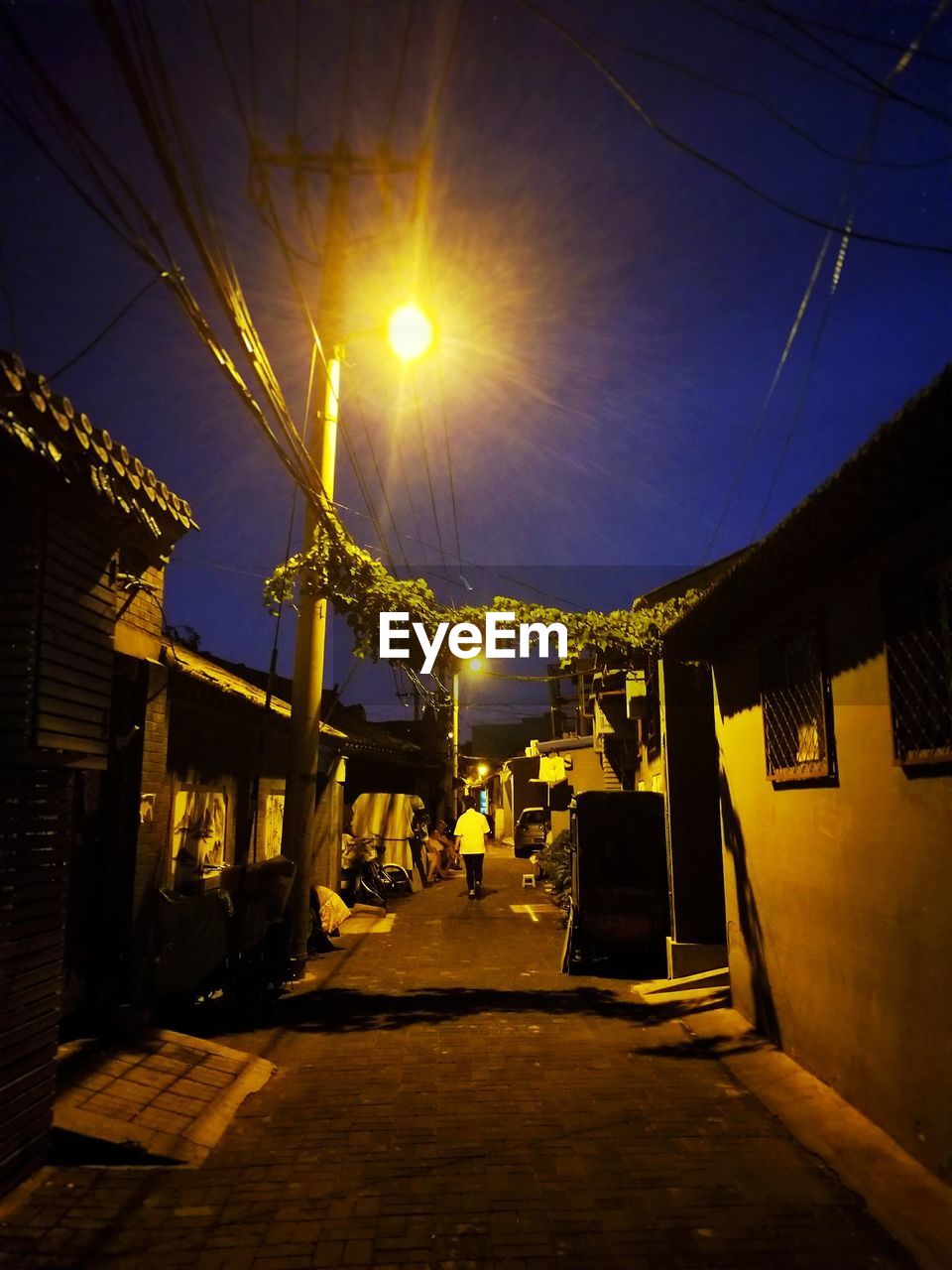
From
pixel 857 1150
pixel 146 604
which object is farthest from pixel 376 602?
pixel 857 1150

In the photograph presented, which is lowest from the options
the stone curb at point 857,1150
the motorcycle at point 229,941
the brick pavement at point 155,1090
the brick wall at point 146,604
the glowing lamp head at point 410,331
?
the stone curb at point 857,1150

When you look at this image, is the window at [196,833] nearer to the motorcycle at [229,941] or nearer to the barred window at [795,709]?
the motorcycle at [229,941]

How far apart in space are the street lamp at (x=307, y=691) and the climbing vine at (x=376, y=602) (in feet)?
1.07

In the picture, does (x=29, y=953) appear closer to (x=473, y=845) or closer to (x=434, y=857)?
(x=473, y=845)

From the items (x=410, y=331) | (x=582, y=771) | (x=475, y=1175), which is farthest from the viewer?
(x=582, y=771)

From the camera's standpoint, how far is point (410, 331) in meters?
9.51

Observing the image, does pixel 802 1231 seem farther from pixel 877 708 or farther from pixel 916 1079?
A: pixel 877 708

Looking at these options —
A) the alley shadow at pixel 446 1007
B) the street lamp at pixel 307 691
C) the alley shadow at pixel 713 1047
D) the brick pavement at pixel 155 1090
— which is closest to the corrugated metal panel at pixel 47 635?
the brick pavement at pixel 155 1090

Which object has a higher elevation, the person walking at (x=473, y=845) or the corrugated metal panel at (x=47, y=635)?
the corrugated metal panel at (x=47, y=635)

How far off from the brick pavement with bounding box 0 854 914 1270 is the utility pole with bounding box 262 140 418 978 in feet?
8.22

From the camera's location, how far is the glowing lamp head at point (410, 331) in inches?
366

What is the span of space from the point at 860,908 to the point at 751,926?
251 centimetres

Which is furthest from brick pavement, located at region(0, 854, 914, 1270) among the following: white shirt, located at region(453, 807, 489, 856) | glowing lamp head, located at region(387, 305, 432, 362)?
white shirt, located at region(453, 807, 489, 856)

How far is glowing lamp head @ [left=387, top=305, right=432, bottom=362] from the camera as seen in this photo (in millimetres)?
9305
